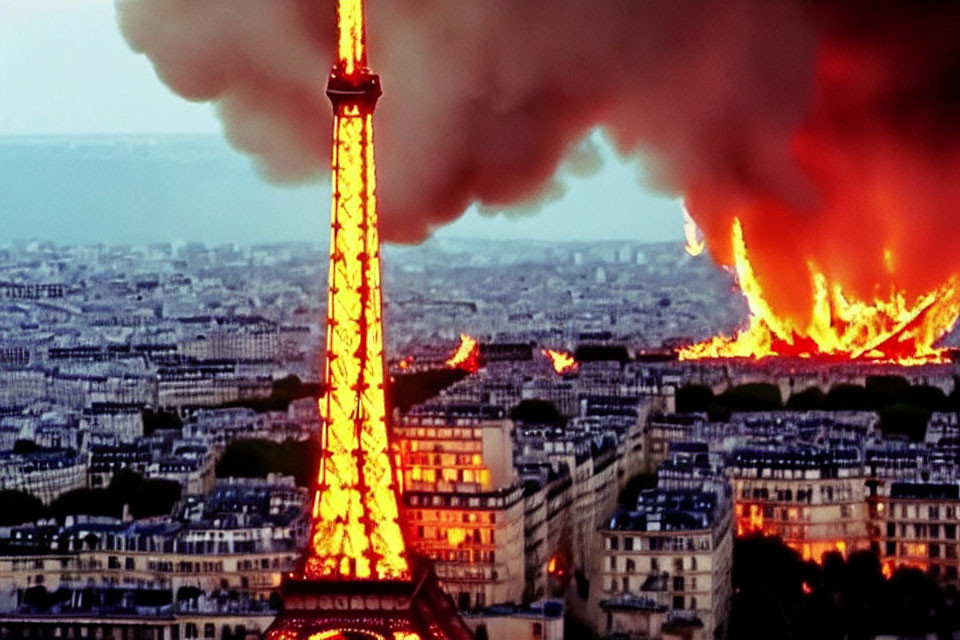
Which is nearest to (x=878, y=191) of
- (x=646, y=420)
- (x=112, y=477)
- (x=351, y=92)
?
(x=646, y=420)

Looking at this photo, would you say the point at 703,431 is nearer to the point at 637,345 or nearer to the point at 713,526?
the point at 713,526

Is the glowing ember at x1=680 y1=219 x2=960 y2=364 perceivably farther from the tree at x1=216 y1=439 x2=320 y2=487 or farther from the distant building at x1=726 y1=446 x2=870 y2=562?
the distant building at x1=726 y1=446 x2=870 y2=562

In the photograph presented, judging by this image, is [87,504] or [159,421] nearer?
[87,504]

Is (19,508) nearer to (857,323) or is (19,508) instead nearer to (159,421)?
(159,421)

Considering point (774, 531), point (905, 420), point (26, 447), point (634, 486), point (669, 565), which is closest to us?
point (669, 565)

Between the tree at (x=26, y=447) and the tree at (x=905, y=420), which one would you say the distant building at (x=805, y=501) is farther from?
the tree at (x=26, y=447)

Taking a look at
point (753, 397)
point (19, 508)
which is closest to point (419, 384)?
point (753, 397)

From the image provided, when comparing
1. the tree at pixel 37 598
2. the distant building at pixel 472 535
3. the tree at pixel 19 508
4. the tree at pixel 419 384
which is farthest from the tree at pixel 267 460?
the tree at pixel 37 598
